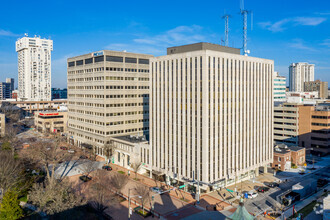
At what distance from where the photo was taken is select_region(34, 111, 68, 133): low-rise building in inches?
6024

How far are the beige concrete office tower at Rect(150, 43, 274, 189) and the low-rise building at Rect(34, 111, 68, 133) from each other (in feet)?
335

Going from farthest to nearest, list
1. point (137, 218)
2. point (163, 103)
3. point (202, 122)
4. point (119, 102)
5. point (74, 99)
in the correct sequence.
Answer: point (74, 99) < point (119, 102) < point (163, 103) < point (202, 122) < point (137, 218)

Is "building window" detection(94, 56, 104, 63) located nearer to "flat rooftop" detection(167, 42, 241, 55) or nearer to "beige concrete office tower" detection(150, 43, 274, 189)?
"beige concrete office tower" detection(150, 43, 274, 189)

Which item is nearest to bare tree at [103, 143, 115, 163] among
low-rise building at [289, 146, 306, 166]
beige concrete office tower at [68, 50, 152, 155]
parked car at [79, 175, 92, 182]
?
beige concrete office tower at [68, 50, 152, 155]

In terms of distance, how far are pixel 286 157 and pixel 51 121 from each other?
125 meters

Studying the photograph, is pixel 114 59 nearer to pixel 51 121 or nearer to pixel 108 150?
pixel 108 150

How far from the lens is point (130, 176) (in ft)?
253

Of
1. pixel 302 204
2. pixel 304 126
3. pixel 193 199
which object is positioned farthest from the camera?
pixel 304 126

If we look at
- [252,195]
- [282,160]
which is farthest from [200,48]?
[282,160]

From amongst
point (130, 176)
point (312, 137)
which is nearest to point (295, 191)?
point (130, 176)

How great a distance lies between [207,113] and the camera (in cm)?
5994

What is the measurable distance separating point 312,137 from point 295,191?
51.7m

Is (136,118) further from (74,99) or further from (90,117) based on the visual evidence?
(74,99)

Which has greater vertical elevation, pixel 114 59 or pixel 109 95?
pixel 114 59
